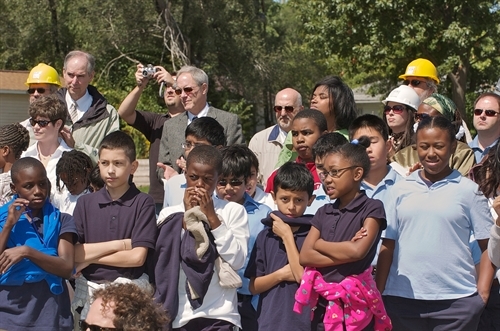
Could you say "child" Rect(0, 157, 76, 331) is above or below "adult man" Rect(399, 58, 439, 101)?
below

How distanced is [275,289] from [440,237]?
1.11 metres

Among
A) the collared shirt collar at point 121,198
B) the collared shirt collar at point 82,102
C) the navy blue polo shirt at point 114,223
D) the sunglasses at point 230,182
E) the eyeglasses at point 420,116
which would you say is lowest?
the navy blue polo shirt at point 114,223

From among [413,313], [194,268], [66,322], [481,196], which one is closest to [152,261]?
[194,268]

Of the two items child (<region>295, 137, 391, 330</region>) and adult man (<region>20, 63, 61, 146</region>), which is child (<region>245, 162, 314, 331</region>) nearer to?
child (<region>295, 137, 391, 330</region>)

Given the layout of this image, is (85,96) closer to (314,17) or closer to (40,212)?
(40,212)

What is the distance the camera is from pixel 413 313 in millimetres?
4871

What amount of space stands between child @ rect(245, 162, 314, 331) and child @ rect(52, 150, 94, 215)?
1.66 m

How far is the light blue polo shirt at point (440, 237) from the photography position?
477 cm

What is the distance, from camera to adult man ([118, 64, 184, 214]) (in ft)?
23.4

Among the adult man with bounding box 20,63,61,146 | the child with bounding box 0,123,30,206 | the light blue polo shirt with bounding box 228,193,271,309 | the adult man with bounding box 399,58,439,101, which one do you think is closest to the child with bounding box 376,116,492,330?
the light blue polo shirt with bounding box 228,193,271,309

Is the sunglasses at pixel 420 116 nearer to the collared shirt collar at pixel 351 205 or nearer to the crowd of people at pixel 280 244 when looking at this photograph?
the crowd of people at pixel 280 244

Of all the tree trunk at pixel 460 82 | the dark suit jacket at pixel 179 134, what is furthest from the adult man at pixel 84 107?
the tree trunk at pixel 460 82

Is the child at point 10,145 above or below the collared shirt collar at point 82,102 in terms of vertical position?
below

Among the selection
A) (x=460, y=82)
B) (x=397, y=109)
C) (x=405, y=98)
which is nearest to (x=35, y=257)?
(x=397, y=109)
